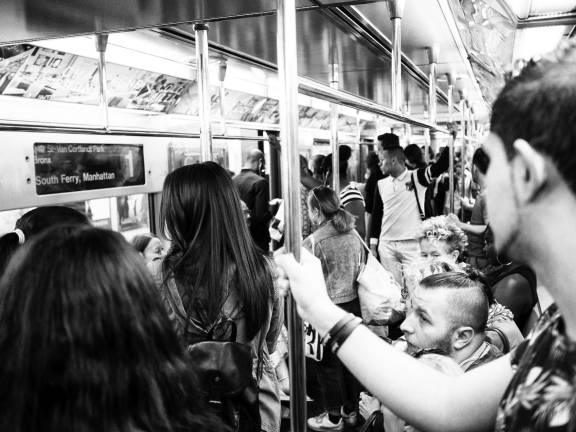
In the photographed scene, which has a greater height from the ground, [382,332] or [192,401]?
[192,401]

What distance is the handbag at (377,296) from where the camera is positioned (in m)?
2.69

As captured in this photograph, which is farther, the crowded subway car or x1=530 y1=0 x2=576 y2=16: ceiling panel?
x1=530 y1=0 x2=576 y2=16: ceiling panel

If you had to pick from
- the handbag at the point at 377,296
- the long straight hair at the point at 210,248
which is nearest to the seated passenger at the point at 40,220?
the long straight hair at the point at 210,248

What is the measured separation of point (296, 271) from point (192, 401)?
30 cm

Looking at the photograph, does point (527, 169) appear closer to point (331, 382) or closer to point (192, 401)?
point (192, 401)

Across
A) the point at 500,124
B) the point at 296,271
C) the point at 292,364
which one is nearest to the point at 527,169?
the point at 500,124

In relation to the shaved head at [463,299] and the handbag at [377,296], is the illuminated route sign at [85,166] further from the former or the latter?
the shaved head at [463,299]

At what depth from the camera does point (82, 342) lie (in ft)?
2.64

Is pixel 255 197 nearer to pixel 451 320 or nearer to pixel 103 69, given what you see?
pixel 103 69

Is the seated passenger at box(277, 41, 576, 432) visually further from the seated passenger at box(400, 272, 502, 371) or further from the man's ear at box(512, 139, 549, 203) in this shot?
the seated passenger at box(400, 272, 502, 371)

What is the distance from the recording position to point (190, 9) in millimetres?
1834

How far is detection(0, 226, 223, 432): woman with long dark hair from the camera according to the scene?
2.61 ft

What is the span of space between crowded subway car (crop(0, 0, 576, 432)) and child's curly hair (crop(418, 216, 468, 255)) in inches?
0.5

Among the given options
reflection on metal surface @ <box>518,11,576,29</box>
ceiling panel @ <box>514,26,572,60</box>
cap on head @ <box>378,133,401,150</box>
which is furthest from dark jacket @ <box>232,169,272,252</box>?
reflection on metal surface @ <box>518,11,576,29</box>
